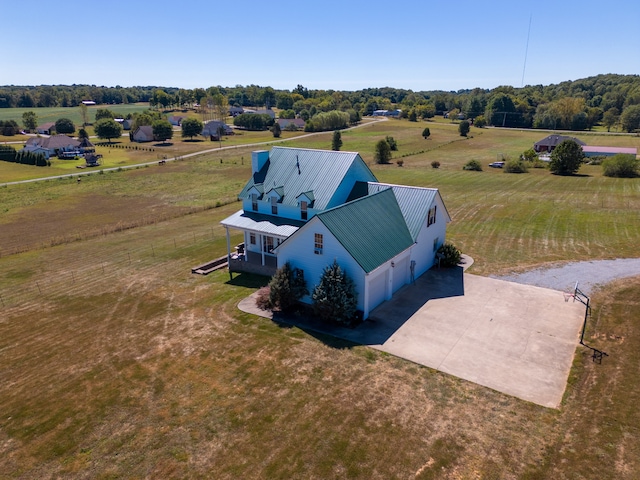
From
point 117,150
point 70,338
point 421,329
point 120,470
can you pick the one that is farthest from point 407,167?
point 117,150

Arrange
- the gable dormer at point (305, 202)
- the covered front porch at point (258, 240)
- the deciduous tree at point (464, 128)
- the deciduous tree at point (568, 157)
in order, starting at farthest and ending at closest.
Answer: the deciduous tree at point (464, 128) < the deciduous tree at point (568, 157) < the gable dormer at point (305, 202) < the covered front porch at point (258, 240)

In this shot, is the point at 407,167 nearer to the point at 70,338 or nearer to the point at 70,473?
the point at 70,338

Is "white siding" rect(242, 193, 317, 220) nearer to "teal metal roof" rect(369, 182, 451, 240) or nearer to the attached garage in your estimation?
"teal metal roof" rect(369, 182, 451, 240)

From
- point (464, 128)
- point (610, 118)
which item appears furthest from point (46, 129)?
point (610, 118)

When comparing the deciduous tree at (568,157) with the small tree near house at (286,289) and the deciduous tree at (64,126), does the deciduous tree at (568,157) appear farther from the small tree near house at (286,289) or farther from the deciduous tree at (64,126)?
the deciduous tree at (64,126)

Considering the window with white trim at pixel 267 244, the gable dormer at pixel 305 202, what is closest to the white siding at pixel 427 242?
the gable dormer at pixel 305 202

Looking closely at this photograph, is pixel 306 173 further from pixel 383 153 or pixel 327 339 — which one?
pixel 383 153

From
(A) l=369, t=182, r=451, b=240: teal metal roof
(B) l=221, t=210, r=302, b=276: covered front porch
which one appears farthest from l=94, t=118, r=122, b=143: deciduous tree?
(A) l=369, t=182, r=451, b=240: teal metal roof
